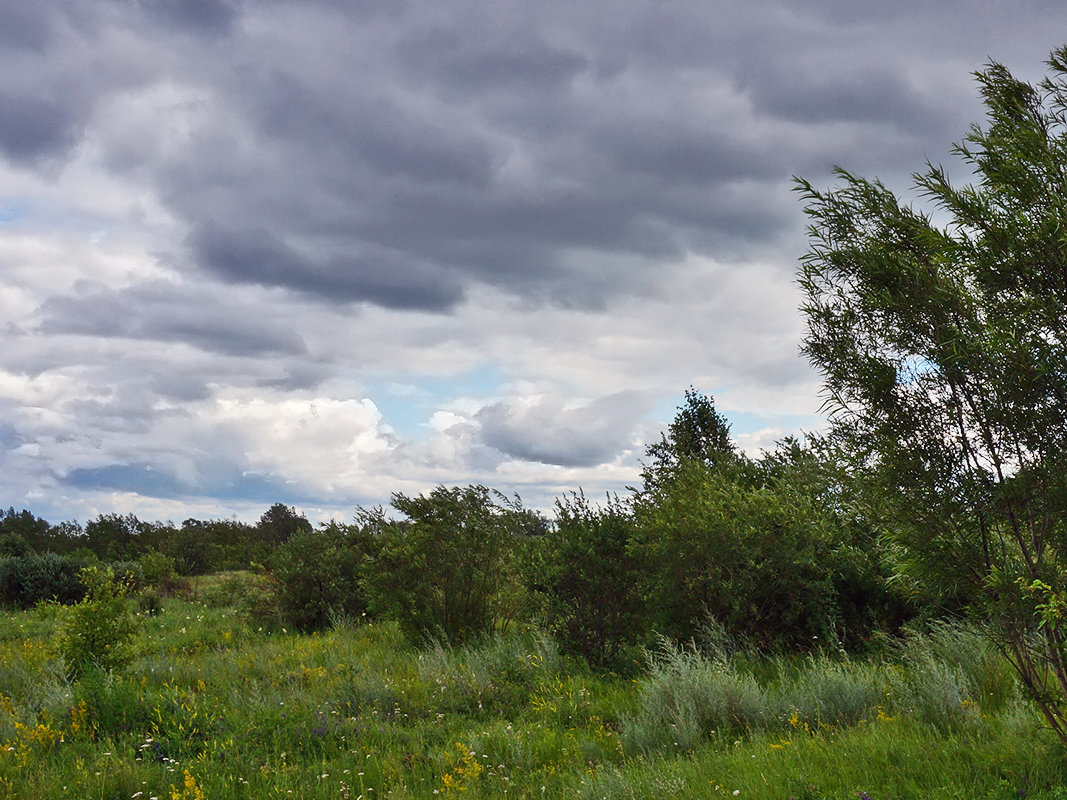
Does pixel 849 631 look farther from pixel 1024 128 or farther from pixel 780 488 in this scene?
pixel 1024 128

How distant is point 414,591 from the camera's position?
41.4ft

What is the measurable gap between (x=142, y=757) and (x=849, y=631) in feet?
32.3

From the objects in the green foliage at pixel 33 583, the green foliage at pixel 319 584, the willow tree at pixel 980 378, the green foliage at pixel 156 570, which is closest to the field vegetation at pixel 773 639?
the willow tree at pixel 980 378

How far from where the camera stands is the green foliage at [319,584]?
53.9 ft

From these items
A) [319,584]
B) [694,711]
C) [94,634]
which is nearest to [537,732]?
[694,711]

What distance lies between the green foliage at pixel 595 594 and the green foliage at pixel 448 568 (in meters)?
1.98

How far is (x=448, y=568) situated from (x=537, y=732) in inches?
227

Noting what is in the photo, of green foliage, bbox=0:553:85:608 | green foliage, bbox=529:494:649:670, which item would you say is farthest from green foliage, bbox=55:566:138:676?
green foliage, bbox=0:553:85:608

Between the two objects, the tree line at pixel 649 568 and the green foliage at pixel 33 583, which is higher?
the green foliage at pixel 33 583

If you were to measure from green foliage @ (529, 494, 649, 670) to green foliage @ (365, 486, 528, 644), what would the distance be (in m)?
1.98

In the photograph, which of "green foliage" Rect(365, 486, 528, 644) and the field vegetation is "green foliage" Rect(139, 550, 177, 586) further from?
"green foliage" Rect(365, 486, 528, 644)

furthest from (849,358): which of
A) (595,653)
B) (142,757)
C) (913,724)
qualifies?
(142,757)

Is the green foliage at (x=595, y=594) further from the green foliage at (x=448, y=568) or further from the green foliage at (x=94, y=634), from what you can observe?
the green foliage at (x=94, y=634)

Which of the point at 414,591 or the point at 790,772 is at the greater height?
the point at 414,591
